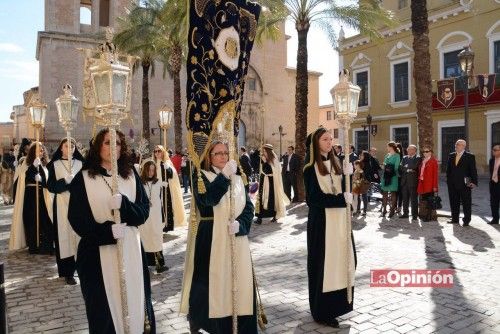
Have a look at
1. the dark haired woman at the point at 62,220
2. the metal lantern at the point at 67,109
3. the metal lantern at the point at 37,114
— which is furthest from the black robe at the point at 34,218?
the metal lantern at the point at 67,109

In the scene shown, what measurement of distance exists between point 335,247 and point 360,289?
1455 mm

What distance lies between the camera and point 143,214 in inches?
143

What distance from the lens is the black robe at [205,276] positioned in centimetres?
380

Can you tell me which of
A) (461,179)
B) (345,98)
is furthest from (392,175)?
(345,98)

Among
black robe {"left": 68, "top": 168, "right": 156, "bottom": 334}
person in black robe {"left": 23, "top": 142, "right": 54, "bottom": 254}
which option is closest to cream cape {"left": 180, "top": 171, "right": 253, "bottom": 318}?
black robe {"left": 68, "top": 168, "right": 156, "bottom": 334}

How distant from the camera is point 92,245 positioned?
3479 mm

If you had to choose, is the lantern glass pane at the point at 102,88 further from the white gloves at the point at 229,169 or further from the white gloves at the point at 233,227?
the white gloves at the point at 233,227

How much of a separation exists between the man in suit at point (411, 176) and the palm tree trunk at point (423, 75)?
1.82 ft

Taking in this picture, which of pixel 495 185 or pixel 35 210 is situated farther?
pixel 495 185

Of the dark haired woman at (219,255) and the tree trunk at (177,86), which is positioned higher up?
the tree trunk at (177,86)

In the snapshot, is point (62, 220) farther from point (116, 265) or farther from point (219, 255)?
point (219, 255)

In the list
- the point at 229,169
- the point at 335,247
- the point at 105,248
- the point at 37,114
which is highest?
the point at 37,114

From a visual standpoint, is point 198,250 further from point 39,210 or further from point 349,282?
point 39,210

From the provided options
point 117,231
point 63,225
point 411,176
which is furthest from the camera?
point 411,176
